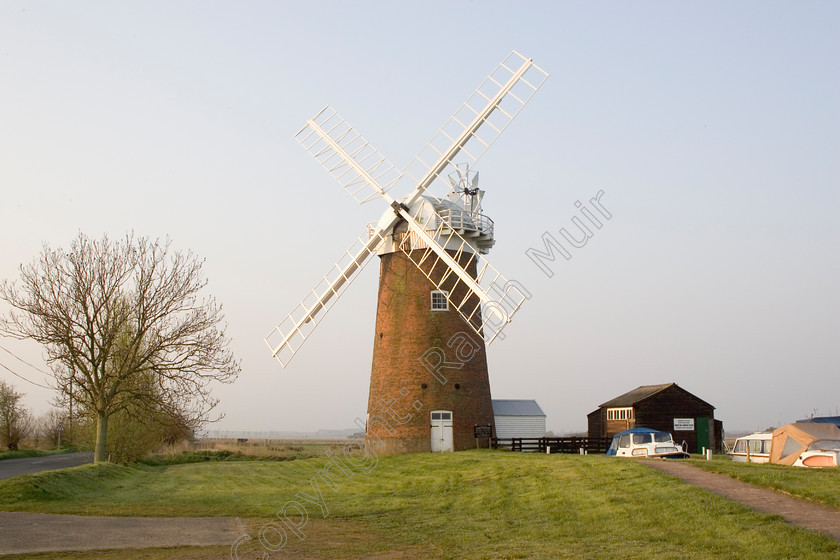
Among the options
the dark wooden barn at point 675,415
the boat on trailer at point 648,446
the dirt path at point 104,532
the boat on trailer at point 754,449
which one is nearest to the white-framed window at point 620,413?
the dark wooden barn at point 675,415

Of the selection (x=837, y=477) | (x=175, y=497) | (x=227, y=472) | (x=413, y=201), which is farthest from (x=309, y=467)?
(x=837, y=477)

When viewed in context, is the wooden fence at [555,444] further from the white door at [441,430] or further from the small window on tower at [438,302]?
the small window on tower at [438,302]

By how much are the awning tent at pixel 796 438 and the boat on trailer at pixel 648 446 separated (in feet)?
10.7

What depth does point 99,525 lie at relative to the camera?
16859 mm

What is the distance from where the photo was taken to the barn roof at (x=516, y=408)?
114 feet

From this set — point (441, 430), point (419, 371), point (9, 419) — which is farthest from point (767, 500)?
point (9, 419)

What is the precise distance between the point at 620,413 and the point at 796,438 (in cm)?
1274

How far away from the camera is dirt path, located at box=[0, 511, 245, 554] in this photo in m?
14.3

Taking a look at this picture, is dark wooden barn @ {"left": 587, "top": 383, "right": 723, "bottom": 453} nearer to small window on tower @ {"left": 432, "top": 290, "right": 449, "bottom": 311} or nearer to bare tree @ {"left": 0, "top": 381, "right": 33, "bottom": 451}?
small window on tower @ {"left": 432, "top": 290, "right": 449, "bottom": 311}

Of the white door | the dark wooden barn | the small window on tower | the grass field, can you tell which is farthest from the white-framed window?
the small window on tower

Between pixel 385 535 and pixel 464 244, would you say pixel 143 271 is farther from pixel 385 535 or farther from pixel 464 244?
pixel 385 535

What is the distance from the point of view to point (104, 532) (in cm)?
1589

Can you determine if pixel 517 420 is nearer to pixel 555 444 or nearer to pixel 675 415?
pixel 555 444

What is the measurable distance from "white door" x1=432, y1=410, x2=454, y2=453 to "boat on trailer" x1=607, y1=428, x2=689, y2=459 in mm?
6288
